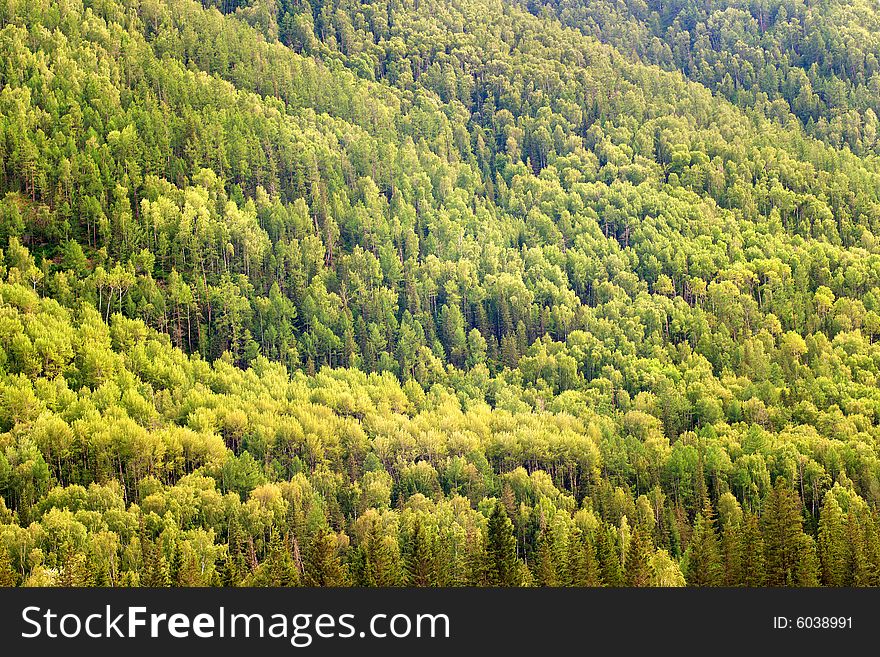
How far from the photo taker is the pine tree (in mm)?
143125

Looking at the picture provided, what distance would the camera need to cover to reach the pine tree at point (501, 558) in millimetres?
143125

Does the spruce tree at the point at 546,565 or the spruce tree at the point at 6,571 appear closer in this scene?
the spruce tree at the point at 6,571

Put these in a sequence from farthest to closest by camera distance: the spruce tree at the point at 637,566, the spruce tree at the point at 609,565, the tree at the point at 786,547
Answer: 1. the tree at the point at 786,547
2. the spruce tree at the point at 609,565
3. the spruce tree at the point at 637,566

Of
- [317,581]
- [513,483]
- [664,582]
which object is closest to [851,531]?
[664,582]

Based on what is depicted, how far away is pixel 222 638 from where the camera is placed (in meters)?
95.4

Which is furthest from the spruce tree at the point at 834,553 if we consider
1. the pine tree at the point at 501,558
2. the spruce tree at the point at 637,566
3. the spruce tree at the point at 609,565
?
the pine tree at the point at 501,558

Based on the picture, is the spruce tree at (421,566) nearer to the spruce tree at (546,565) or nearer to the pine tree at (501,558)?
the pine tree at (501,558)

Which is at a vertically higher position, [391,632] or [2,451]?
[2,451]

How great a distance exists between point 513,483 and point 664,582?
47.2m

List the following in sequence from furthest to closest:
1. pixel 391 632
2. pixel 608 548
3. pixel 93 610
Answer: pixel 608 548, pixel 93 610, pixel 391 632

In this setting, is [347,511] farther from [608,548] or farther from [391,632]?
[391,632]

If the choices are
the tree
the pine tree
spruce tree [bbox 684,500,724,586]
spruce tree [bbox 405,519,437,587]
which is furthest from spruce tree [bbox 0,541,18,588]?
the tree

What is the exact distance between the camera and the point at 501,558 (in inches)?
5689

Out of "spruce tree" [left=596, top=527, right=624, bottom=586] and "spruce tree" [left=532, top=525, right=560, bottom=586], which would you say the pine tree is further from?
"spruce tree" [left=596, top=527, right=624, bottom=586]
